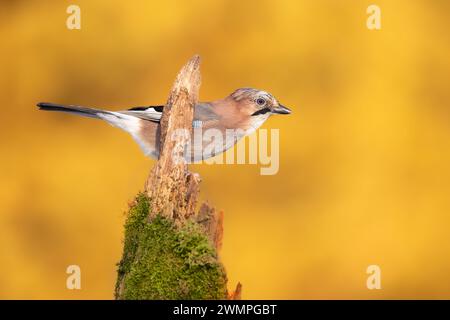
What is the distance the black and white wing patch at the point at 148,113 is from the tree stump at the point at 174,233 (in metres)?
0.71

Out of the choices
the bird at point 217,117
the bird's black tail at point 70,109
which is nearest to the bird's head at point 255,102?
the bird at point 217,117

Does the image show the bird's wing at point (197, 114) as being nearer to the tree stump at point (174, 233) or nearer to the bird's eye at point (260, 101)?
the bird's eye at point (260, 101)

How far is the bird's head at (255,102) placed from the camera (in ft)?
20.7

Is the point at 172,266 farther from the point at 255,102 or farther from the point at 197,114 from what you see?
the point at 255,102

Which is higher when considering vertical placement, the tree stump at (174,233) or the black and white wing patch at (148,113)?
the black and white wing patch at (148,113)

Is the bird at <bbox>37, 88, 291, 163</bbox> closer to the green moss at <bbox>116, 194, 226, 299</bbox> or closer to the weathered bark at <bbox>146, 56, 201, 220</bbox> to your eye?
the weathered bark at <bbox>146, 56, 201, 220</bbox>

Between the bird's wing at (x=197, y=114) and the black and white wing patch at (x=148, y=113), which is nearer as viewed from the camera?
the bird's wing at (x=197, y=114)

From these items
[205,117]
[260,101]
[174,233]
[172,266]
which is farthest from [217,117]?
[172,266]

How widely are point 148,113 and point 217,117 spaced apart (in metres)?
0.58

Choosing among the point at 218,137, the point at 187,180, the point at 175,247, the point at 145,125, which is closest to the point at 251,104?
the point at 218,137

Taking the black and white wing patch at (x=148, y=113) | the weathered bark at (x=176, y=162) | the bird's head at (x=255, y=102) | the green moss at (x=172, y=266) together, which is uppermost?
the bird's head at (x=255, y=102)

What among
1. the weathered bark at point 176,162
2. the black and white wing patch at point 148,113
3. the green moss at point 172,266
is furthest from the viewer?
the black and white wing patch at point 148,113

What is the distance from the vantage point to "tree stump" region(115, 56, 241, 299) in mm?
4832

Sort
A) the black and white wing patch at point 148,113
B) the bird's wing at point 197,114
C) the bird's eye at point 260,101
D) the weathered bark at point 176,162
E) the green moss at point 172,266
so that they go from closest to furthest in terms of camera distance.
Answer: the green moss at point 172,266 < the weathered bark at point 176,162 < the bird's wing at point 197,114 < the black and white wing patch at point 148,113 < the bird's eye at point 260,101
